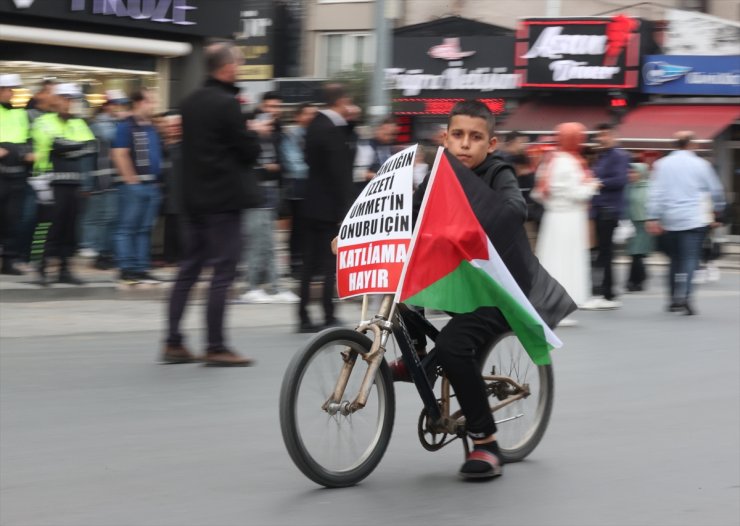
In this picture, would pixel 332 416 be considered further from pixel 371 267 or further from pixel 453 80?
pixel 453 80

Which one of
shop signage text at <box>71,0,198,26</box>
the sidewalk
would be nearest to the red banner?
the sidewalk

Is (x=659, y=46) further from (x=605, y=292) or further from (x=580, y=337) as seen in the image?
(x=580, y=337)

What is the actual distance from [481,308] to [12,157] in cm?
837

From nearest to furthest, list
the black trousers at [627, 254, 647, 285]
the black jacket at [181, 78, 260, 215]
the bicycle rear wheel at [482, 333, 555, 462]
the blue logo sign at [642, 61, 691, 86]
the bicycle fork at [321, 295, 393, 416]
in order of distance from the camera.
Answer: the bicycle fork at [321, 295, 393, 416] < the bicycle rear wheel at [482, 333, 555, 462] < the black jacket at [181, 78, 260, 215] < the black trousers at [627, 254, 647, 285] < the blue logo sign at [642, 61, 691, 86]

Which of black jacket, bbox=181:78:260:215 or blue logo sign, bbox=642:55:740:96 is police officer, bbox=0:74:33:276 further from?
blue logo sign, bbox=642:55:740:96

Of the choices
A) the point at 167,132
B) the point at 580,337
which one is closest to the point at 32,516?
the point at 580,337

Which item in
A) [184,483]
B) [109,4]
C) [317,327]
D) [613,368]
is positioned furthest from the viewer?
[109,4]

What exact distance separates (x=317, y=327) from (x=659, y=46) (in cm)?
2211

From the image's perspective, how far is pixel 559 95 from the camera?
3178cm

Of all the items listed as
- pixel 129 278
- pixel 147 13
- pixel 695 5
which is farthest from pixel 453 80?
pixel 129 278

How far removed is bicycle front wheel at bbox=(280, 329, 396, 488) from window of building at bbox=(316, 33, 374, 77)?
101 feet

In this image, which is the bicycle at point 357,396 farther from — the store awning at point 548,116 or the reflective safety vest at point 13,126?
the store awning at point 548,116

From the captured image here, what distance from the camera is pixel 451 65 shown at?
3325 centimetres

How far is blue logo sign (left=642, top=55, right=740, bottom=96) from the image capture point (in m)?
28.2
